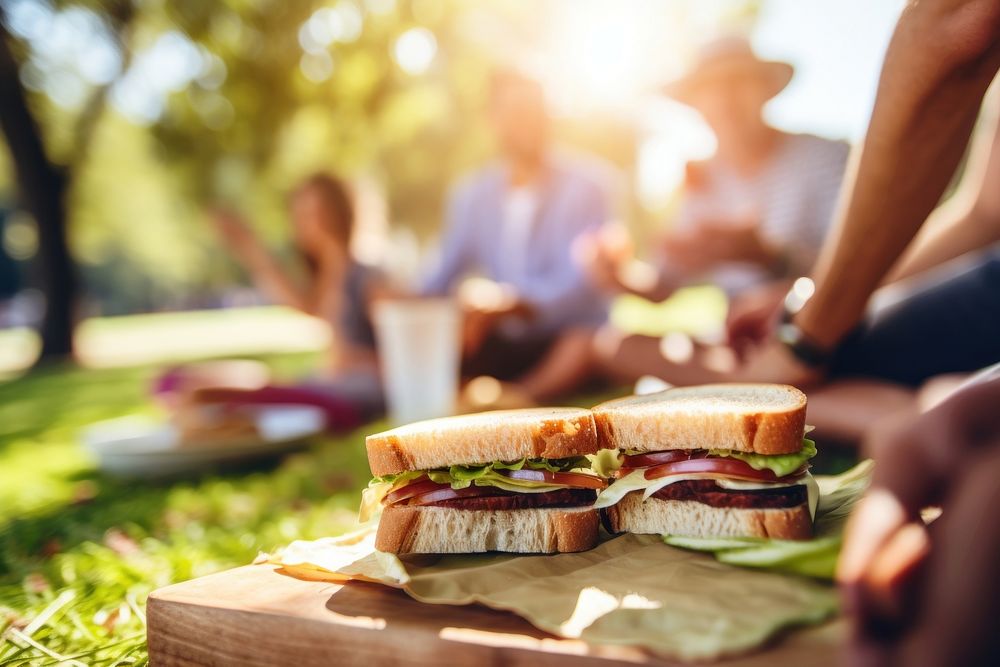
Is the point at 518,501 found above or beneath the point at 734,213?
beneath

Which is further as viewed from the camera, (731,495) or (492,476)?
(492,476)

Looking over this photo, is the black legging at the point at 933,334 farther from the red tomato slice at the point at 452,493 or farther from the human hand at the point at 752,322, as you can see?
the red tomato slice at the point at 452,493

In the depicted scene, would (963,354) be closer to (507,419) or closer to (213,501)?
(507,419)

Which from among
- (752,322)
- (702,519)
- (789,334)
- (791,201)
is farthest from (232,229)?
(702,519)

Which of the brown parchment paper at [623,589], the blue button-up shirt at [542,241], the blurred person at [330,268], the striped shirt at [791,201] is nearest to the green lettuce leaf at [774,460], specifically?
the brown parchment paper at [623,589]

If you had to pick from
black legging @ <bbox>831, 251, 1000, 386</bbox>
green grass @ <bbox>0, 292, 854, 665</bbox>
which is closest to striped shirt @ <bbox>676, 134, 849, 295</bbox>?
green grass @ <bbox>0, 292, 854, 665</bbox>

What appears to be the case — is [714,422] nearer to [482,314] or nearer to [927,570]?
[927,570]
